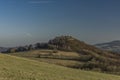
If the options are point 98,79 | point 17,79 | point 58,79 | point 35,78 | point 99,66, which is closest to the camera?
point 17,79

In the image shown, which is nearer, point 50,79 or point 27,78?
point 27,78

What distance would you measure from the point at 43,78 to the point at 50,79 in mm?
870

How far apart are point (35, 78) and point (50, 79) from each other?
234cm

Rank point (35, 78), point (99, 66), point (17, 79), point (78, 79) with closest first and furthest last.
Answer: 1. point (17, 79)
2. point (35, 78)
3. point (78, 79)
4. point (99, 66)

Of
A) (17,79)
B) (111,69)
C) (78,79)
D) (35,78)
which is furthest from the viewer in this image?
(111,69)

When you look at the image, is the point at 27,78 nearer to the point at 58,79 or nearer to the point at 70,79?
the point at 58,79

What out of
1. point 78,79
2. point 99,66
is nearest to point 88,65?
point 99,66

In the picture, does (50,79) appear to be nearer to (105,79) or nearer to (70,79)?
(70,79)

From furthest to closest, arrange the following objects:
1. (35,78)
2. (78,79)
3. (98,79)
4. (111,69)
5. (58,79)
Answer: (111,69), (98,79), (78,79), (58,79), (35,78)

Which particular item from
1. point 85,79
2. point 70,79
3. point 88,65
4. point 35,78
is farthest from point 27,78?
point 88,65

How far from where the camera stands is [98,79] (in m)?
44.2

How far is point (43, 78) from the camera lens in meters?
35.2

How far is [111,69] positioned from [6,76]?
2548 inches

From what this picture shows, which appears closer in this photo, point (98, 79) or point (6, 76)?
point (6, 76)
